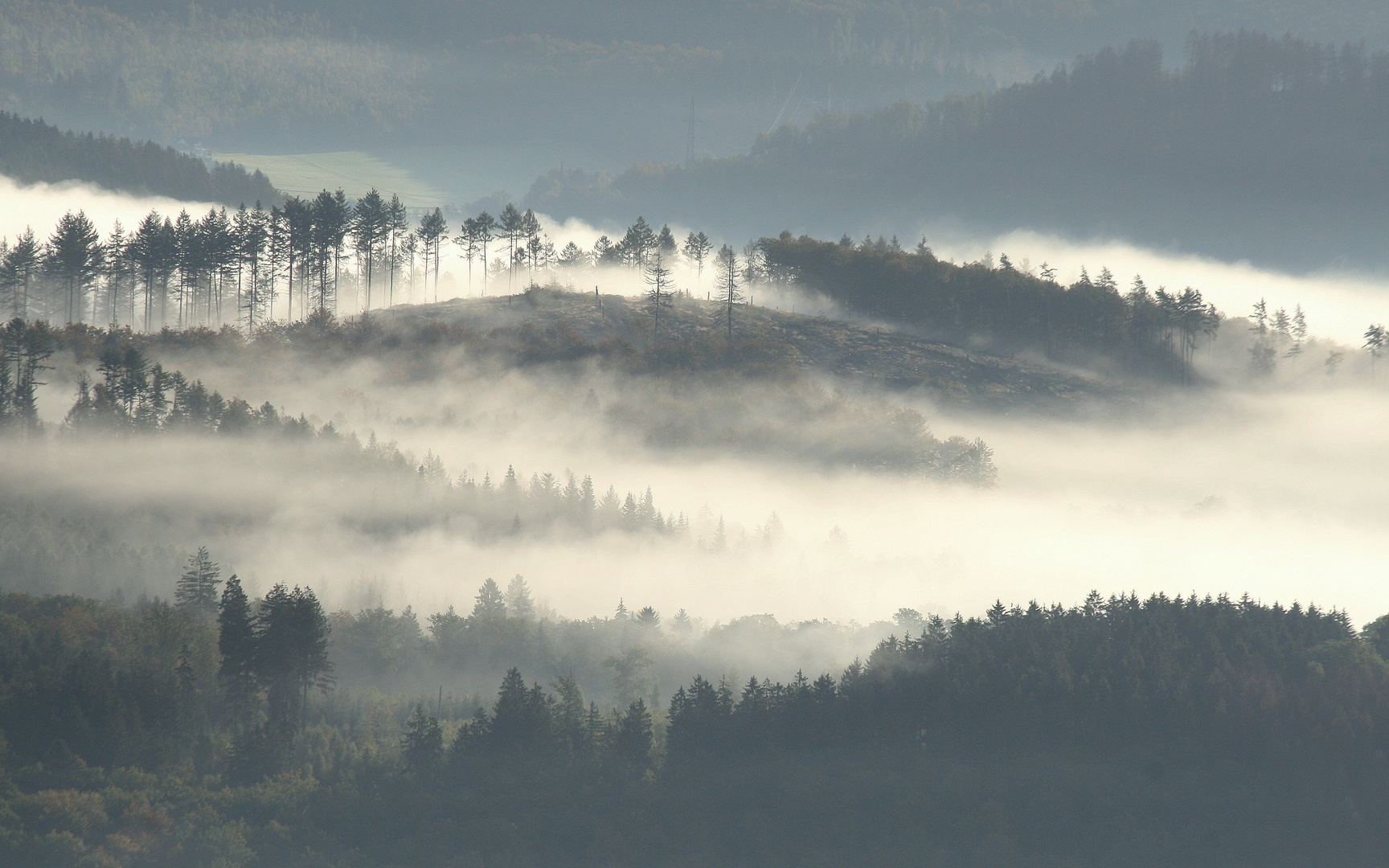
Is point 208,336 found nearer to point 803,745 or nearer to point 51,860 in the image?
point 51,860

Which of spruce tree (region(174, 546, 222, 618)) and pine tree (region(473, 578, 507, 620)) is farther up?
spruce tree (region(174, 546, 222, 618))

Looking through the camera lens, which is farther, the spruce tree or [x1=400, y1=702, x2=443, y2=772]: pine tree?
the spruce tree

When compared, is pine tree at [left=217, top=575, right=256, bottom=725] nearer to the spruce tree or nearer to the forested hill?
the forested hill

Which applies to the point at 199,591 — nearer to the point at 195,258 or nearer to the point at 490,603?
the point at 490,603

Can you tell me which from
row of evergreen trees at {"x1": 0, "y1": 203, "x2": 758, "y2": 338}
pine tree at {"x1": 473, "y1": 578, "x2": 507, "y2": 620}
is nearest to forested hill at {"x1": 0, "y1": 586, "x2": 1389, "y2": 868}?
pine tree at {"x1": 473, "y1": 578, "x2": 507, "y2": 620}

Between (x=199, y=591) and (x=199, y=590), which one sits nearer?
(x=199, y=591)

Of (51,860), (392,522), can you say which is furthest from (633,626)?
(51,860)

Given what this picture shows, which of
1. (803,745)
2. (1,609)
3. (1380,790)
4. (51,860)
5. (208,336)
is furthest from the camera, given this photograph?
(208,336)

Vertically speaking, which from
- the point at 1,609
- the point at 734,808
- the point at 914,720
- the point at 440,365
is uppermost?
the point at 440,365

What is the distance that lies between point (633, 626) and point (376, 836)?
243ft

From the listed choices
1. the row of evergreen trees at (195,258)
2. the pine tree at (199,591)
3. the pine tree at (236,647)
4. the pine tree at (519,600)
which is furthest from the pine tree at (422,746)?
the row of evergreen trees at (195,258)

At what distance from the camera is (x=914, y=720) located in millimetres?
135750

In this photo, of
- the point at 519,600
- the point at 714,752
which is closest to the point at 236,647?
the point at 714,752

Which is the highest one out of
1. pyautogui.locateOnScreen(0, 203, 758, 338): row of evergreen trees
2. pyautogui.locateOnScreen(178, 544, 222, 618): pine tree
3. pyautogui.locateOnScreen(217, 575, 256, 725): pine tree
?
pyautogui.locateOnScreen(0, 203, 758, 338): row of evergreen trees
